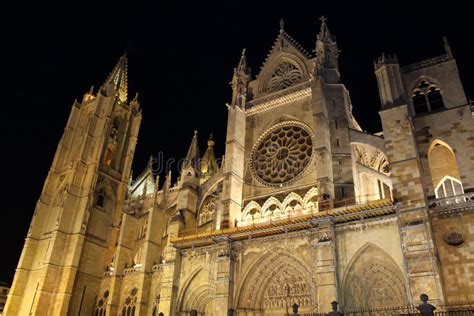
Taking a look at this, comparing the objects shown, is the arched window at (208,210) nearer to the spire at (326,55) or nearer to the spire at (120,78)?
the spire at (326,55)

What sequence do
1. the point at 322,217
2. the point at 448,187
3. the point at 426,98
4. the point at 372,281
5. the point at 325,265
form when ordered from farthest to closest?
the point at 426,98 < the point at 448,187 < the point at 322,217 < the point at 325,265 < the point at 372,281

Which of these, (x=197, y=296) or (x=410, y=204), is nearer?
(x=410, y=204)

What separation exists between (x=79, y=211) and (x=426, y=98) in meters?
21.8

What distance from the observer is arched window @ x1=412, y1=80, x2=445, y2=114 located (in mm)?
17069

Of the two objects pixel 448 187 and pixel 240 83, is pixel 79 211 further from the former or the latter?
pixel 448 187

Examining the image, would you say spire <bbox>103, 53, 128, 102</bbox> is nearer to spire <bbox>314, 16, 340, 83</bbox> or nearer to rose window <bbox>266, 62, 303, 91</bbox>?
rose window <bbox>266, 62, 303, 91</bbox>

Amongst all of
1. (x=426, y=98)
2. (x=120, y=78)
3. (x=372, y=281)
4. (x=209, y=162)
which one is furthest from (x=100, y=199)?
(x=426, y=98)

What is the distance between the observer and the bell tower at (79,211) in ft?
78.4

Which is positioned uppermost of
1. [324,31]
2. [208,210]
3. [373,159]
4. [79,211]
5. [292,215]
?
[324,31]

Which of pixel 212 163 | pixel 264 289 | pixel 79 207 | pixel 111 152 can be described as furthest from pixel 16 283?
pixel 264 289

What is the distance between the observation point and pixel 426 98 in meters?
17.4

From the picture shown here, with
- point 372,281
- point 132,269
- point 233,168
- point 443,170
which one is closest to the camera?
point 372,281

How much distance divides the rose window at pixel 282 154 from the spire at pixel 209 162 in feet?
23.4

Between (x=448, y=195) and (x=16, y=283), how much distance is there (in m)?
24.6
